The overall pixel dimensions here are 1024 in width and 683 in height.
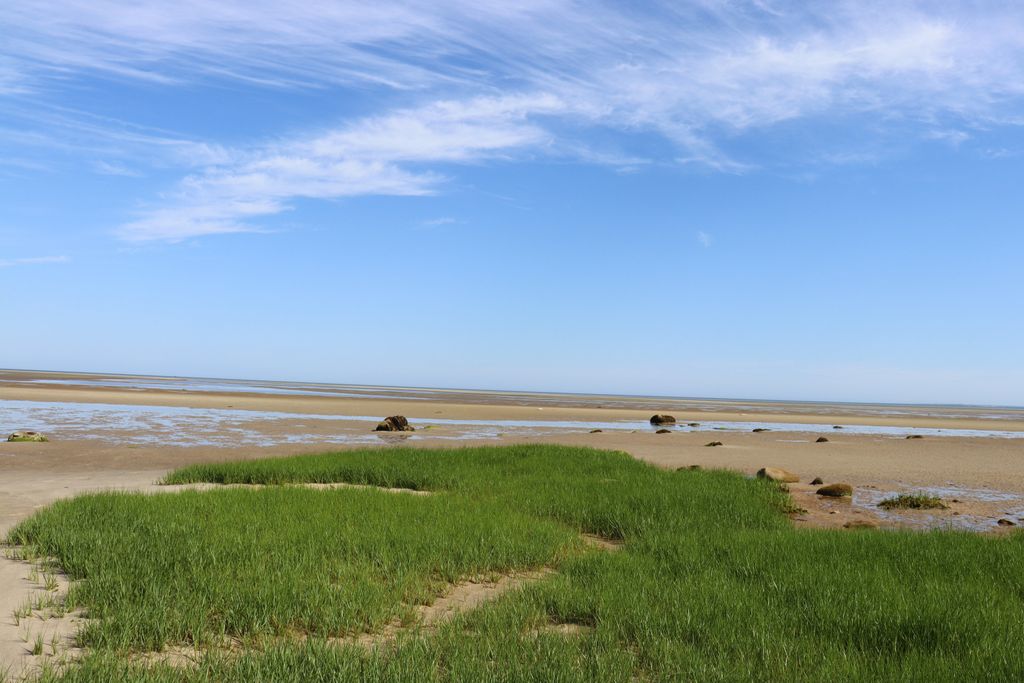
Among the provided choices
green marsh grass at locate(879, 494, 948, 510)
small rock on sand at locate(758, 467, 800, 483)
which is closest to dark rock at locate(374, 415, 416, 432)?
small rock on sand at locate(758, 467, 800, 483)

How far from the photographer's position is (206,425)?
32.9 metres

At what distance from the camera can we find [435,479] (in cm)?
1448

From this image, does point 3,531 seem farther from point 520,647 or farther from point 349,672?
point 520,647

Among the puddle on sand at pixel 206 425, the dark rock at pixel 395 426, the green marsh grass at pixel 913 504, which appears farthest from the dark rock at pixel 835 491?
the dark rock at pixel 395 426

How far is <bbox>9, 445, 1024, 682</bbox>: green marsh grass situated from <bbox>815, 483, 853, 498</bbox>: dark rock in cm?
443

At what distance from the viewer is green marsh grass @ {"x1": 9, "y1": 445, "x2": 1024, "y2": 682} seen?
211 inches

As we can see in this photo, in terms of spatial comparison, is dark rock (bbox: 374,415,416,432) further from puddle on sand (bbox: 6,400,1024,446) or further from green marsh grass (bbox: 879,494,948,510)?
green marsh grass (bbox: 879,494,948,510)

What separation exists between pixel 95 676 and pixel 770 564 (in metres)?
6.86

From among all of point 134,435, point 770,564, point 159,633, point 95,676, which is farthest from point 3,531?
point 134,435

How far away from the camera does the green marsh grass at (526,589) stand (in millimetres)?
5367

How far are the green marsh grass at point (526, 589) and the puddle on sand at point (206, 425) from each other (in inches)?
662

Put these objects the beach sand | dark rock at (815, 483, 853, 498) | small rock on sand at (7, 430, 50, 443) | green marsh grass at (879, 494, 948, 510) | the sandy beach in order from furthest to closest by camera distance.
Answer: small rock on sand at (7, 430, 50, 443)
the sandy beach
dark rock at (815, 483, 853, 498)
green marsh grass at (879, 494, 948, 510)
the beach sand

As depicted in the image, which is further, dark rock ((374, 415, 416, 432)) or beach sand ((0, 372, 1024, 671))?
dark rock ((374, 415, 416, 432))

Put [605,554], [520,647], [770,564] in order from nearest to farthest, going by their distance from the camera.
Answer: [520,647] → [770,564] → [605,554]
